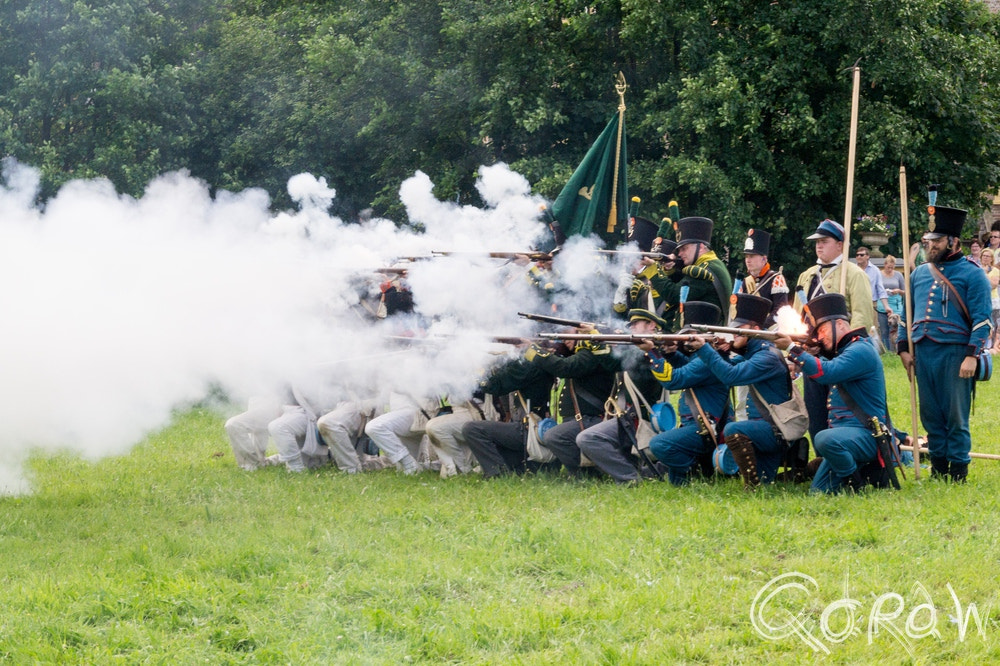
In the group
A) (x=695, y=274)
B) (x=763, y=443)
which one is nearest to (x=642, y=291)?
(x=695, y=274)

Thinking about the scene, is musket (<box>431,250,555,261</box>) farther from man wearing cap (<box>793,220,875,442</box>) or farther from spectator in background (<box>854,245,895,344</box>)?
spectator in background (<box>854,245,895,344</box>)

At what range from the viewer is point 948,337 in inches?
369

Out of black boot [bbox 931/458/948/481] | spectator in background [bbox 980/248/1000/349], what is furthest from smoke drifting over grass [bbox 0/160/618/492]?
spectator in background [bbox 980/248/1000/349]

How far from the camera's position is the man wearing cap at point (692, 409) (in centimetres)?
954

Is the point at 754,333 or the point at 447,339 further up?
the point at 754,333

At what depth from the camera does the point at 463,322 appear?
10984 millimetres

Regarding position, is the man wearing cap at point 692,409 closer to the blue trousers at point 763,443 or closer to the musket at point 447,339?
the blue trousers at point 763,443

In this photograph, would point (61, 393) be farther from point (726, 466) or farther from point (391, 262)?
point (726, 466)

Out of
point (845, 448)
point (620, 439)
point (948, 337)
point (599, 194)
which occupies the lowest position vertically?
point (620, 439)

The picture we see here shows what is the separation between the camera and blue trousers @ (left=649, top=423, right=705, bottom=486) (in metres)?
9.60

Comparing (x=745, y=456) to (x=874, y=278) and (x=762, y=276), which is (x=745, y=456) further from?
(x=874, y=278)

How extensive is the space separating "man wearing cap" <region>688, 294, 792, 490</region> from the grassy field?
1.10 ft

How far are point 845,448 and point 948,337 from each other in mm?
1508

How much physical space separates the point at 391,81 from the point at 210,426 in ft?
29.9
